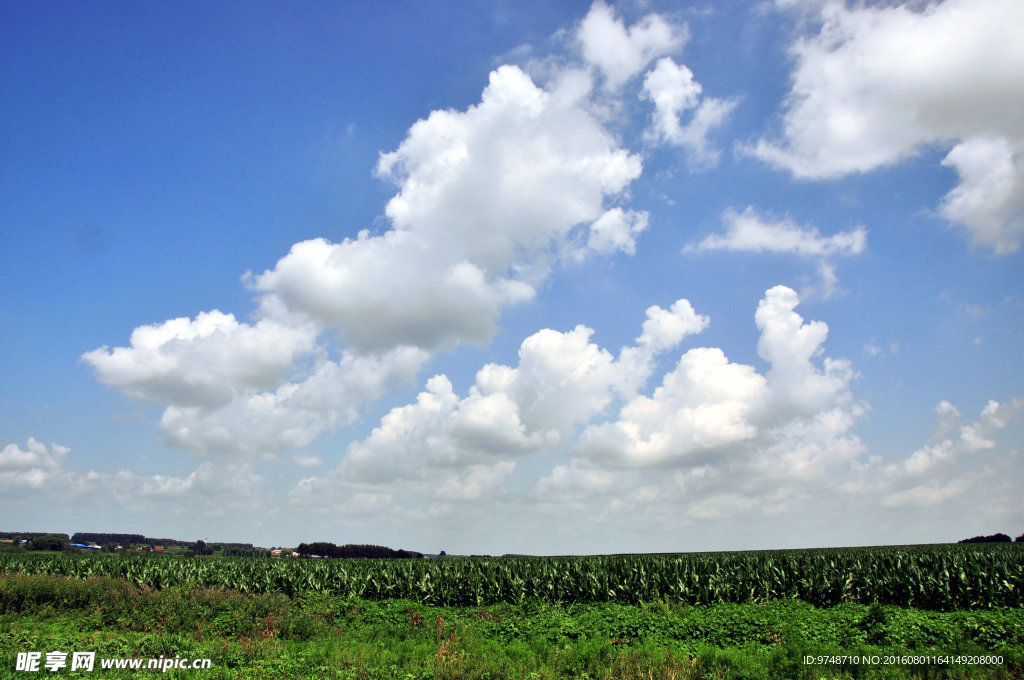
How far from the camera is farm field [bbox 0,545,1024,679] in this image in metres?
15.0

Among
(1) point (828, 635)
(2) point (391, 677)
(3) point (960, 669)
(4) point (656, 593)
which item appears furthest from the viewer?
(4) point (656, 593)

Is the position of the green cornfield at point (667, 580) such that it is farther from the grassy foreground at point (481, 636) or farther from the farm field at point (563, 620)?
the grassy foreground at point (481, 636)

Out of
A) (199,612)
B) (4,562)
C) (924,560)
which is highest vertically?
(924,560)

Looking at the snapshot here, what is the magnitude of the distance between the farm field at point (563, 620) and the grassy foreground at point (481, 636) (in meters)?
0.07

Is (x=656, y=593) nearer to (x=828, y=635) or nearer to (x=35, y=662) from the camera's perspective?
(x=828, y=635)

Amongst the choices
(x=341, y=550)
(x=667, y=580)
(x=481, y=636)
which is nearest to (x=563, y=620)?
(x=481, y=636)

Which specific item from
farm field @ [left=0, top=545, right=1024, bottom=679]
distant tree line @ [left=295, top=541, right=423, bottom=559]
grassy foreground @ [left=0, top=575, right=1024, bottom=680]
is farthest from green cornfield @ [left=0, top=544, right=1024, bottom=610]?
distant tree line @ [left=295, top=541, right=423, bottom=559]

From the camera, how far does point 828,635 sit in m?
17.3

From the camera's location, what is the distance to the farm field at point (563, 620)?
14969 millimetres

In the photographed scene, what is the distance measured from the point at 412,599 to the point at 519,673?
46.9 feet

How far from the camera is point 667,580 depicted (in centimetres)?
2478

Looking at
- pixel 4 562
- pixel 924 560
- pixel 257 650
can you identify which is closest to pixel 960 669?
pixel 924 560

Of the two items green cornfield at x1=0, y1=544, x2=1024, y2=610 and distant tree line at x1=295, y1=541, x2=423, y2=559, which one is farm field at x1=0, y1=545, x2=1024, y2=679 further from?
distant tree line at x1=295, y1=541, x2=423, y2=559

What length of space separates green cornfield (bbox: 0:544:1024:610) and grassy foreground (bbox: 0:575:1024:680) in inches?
→ 77.6
